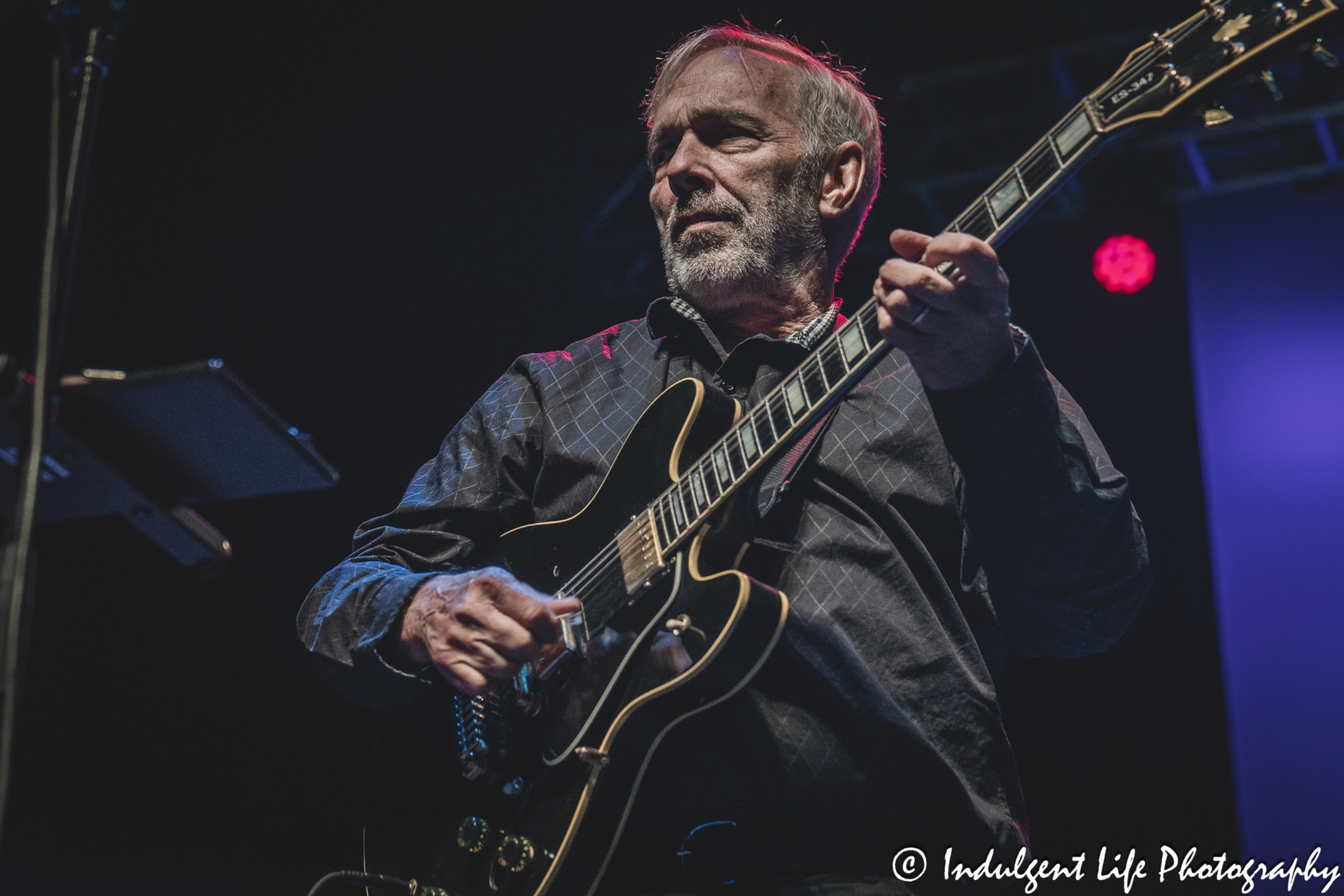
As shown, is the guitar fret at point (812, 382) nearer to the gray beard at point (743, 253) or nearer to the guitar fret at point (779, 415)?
the guitar fret at point (779, 415)

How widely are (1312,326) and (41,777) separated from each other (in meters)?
5.54

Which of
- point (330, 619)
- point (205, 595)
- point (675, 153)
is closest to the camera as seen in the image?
point (330, 619)

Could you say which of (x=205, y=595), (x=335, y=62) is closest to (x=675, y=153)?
(x=335, y=62)

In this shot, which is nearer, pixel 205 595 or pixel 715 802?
pixel 715 802

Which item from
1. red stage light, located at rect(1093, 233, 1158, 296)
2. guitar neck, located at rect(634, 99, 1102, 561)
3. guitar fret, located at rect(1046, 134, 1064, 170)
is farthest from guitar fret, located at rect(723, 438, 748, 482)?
red stage light, located at rect(1093, 233, 1158, 296)

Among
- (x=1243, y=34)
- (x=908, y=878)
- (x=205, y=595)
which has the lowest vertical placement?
(x=908, y=878)

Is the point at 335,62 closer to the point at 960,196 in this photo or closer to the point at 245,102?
the point at 245,102

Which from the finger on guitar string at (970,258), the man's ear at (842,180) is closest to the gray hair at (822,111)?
the man's ear at (842,180)

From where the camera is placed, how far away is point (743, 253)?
8.19ft

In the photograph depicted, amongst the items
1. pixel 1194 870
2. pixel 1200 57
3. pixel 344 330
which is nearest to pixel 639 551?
pixel 1200 57

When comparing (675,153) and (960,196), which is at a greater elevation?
(960,196)

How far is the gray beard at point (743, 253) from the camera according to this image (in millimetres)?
2498

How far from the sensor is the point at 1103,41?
4.53 meters

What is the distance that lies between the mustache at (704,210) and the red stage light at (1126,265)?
3.13 metres
